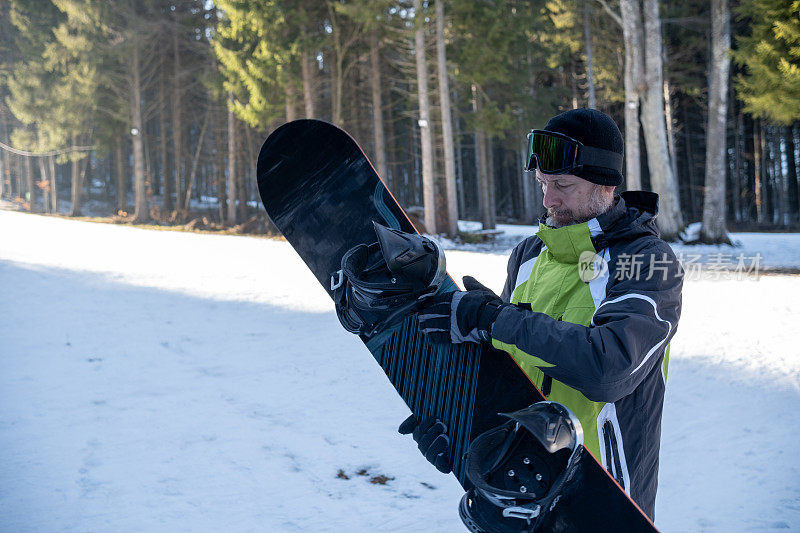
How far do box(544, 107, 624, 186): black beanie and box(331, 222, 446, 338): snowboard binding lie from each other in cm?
53

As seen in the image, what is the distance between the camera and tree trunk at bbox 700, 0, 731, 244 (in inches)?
516

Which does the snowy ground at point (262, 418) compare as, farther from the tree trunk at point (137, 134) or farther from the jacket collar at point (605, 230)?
the tree trunk at point (137, 134)

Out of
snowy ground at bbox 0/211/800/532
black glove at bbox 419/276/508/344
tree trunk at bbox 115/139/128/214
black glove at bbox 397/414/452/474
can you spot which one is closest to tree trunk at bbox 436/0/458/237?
snowy ground at bbox 0/211/800/532

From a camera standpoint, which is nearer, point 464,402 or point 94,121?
point 464,402

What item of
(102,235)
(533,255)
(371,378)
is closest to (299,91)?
(102,235)

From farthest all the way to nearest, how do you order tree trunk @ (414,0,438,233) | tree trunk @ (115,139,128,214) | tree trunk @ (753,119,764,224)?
tree trunk @ (115,139,128,214) → tree trunk @ (753,119,764,224) → tree trunk @ (414,0,438,233)

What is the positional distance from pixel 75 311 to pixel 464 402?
6720 mm

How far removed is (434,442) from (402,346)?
1.34 feet

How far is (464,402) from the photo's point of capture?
1976 millimetres

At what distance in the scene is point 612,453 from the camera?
66.6 inches

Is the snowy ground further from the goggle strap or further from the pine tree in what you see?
the pine tree

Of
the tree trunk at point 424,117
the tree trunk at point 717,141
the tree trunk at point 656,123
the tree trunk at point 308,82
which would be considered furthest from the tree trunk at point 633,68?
the tree trunk at point 308,82

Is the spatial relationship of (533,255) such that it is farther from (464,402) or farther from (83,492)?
(83,492)

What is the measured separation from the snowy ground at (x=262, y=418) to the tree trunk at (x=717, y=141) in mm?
5162
